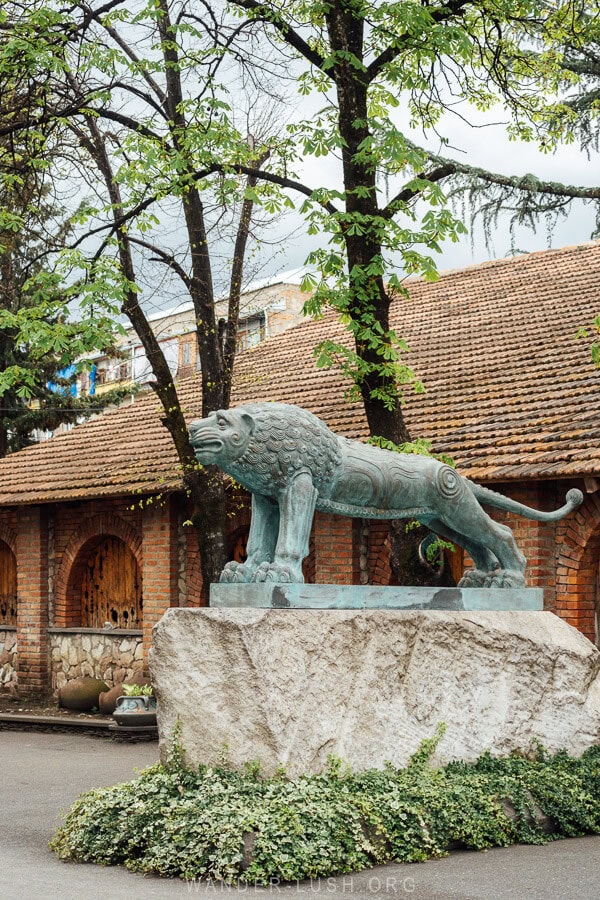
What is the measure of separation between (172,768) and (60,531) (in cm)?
1248

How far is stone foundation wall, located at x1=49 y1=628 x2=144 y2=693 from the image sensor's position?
1752 centimetres

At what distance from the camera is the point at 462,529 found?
26.9ft

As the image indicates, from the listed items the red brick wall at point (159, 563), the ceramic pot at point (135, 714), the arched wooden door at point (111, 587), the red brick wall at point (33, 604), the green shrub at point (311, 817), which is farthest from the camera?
the red brick wall at point (33, 604)

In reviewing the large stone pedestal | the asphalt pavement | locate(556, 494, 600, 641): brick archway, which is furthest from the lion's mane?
locate(556, 494, 600, 641): brick archway

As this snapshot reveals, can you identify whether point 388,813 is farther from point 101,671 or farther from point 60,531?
→ point 60,531

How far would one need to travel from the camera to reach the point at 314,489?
290 inches

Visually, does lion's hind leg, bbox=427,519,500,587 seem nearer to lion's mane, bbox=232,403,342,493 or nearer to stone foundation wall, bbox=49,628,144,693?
lion's mane, bbox=232,403,342,493

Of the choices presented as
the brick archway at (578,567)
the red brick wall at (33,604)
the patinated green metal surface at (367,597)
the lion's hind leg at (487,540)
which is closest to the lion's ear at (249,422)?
the patinated green metal surface at (367,597)

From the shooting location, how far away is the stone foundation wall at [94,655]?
17.5m

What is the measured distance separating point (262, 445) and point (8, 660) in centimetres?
1391

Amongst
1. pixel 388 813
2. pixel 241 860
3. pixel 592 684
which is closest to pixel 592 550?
pixel 592 684

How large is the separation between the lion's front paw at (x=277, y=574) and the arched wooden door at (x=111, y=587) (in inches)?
448

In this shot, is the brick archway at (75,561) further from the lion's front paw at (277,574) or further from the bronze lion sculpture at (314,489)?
the lion's front paw at (277,574)

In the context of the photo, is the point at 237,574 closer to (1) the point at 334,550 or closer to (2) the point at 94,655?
(1) the point at 334,550
